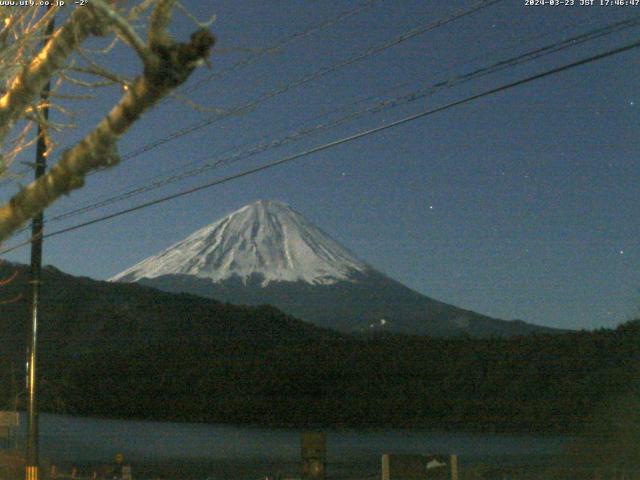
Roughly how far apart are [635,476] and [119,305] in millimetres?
55948

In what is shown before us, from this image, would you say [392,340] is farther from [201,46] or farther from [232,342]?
[201,46]

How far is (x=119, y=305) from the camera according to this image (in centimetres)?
7119

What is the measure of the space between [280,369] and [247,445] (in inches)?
899

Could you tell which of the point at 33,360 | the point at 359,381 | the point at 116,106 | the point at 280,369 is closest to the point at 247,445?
the point at 359,381

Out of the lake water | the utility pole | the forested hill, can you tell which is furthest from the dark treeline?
the utility pole

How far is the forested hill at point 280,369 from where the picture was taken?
46.0 m

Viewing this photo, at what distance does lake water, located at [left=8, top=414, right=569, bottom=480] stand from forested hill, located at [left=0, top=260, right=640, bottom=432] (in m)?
3.61

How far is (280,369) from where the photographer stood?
61.2 m

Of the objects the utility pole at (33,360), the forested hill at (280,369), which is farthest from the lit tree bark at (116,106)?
the forested hill at (280,369)

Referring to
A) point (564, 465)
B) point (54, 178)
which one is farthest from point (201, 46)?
point (564, 465)

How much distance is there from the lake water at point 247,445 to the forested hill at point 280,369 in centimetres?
361

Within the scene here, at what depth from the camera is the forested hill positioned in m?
46.0

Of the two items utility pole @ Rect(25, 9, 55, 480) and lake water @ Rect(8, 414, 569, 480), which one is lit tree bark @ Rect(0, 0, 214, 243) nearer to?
utility pole @ Rect(25, 9, 55, 480)

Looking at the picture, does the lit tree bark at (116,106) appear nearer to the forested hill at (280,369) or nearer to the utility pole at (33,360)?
the utility pole at (33,360)
